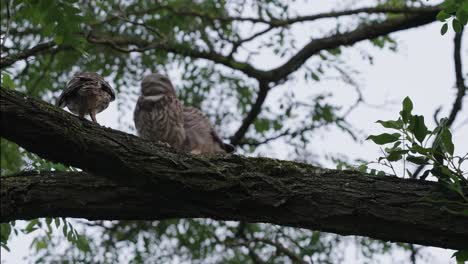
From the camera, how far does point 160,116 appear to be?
7.63 metres

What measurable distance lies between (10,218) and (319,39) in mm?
5681

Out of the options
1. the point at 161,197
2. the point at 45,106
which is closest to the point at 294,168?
the point at 161,197

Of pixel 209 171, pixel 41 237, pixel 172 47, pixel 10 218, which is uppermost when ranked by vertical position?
pixel 172 47

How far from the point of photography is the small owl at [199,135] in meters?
8.14

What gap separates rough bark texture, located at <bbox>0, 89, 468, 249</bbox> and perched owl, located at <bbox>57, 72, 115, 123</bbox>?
1291 millimetres

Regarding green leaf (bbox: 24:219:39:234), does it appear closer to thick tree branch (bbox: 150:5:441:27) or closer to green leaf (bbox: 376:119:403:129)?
green leaf (bbox: 376:119:403:129)

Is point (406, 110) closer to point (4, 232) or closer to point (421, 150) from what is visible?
point (421, 150)

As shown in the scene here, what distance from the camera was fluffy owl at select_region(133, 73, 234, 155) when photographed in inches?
301

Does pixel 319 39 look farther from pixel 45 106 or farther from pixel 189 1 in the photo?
pixel 45 106

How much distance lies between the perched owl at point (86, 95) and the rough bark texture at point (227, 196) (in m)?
1.29

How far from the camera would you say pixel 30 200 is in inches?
152

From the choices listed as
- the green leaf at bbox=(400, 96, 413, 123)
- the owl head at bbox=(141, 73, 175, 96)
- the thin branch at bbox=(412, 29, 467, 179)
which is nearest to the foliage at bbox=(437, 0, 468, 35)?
the green leaf at bbox=(400, 96, 413, 123)

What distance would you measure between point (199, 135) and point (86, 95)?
3048mm

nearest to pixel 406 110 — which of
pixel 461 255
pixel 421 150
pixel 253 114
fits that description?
pixel 421 150
